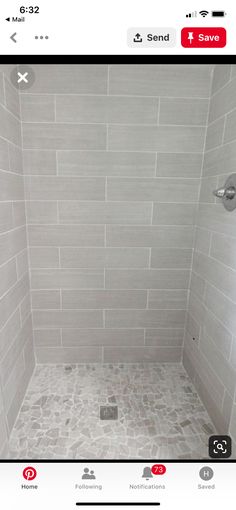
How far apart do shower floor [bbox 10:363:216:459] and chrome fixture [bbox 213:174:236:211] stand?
88 cm

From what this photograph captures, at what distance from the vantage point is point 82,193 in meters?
1.12

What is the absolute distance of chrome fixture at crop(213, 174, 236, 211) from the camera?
81 centimetres

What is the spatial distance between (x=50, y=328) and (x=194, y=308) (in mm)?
773

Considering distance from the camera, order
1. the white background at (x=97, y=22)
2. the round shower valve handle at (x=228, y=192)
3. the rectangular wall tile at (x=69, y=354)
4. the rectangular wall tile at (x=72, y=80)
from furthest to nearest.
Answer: the rectangular wall tile at (x=69, y=354)
the rectangular wall tile at (x=72, y=80)
the round shower valve handle at (x=228, y=192)
the white background at (x=97, y=22)

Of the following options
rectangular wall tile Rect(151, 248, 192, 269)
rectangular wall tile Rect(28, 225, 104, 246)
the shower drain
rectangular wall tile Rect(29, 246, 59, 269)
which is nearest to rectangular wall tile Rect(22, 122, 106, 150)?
rectangular wall tile Rect(28, 225, 104, 246)

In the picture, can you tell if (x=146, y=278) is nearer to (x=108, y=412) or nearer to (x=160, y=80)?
(x=108, y=412)

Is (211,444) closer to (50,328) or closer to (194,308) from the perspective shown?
(194,308)

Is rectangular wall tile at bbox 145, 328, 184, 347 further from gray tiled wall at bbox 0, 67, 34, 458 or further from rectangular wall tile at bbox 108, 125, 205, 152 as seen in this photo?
rectangular wall tile at bbox 108, 125, 205, 152

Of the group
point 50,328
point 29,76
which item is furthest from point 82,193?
point 50,328
